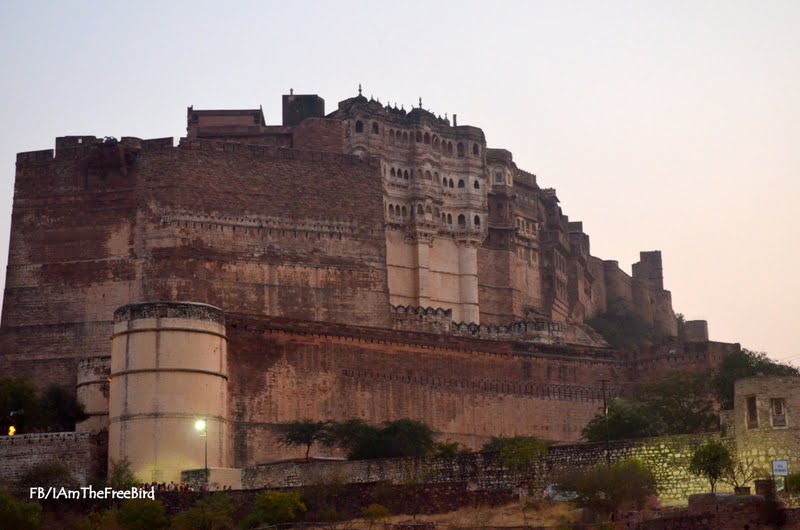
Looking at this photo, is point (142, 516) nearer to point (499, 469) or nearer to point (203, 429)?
point (203, 429)

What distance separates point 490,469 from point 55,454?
1111cm

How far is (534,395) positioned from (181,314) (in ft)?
48.8

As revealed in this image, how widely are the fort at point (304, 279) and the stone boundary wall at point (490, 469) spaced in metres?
4.03

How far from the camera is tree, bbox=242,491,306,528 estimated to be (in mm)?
33656

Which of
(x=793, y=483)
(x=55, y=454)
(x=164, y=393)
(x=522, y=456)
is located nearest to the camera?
(x=793, y=483)

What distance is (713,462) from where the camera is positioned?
107ft

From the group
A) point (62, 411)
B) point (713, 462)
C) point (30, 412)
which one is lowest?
point (713, 462)

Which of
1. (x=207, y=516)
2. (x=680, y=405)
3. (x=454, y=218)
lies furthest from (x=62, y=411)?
(x=454, y=218)

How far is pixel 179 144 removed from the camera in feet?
177

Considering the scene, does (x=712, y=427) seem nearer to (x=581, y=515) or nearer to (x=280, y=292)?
(x=581, y=515)

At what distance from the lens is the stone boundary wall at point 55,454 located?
39781 millimetres

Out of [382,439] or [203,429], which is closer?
[203,429]

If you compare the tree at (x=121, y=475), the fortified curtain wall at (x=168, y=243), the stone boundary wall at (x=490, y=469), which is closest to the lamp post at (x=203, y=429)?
the stone boundary wall at (x=490, y=469)

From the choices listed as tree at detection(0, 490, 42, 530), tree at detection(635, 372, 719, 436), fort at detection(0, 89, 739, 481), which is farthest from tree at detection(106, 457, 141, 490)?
tree at detection(635, 372, 719, 436)
